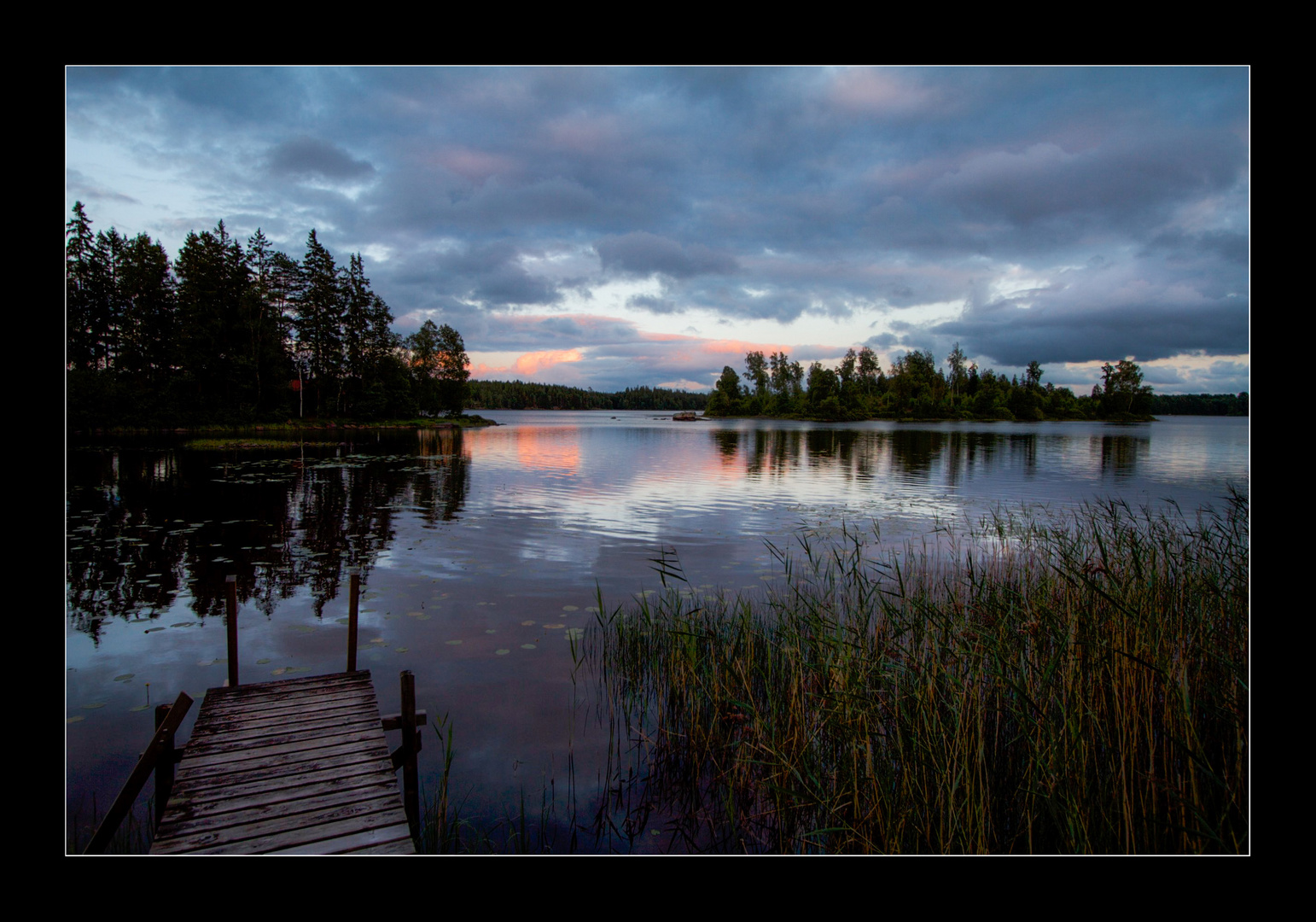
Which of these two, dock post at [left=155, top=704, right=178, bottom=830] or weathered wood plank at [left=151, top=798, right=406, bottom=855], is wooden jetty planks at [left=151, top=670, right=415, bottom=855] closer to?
weathered wood plank at [left=151, top=798, right=406, bottom=855]

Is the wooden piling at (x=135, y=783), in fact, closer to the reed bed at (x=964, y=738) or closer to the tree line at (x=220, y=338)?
the reed bed at (x=964, y=738)

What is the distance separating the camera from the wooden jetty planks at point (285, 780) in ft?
11.4

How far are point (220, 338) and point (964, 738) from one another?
65.5 metres

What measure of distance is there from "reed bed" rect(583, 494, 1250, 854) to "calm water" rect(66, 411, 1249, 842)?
100 cm

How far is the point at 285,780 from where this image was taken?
13.1ft

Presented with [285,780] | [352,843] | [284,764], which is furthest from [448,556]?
[352,843]

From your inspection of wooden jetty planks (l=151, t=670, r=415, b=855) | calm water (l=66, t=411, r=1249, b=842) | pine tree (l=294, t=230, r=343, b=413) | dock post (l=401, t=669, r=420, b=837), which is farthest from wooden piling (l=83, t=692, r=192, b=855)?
pine tree (l=294, t=230, r=343, b=413)

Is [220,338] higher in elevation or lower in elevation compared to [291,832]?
higher

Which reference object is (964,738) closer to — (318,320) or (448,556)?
(448,556)

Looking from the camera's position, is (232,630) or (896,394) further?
(896,394)

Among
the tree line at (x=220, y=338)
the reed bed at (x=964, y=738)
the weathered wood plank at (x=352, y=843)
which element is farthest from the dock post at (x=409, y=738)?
the tree line at (x=220, y=338)

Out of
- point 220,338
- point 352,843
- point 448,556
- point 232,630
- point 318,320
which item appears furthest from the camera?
point 318,320
